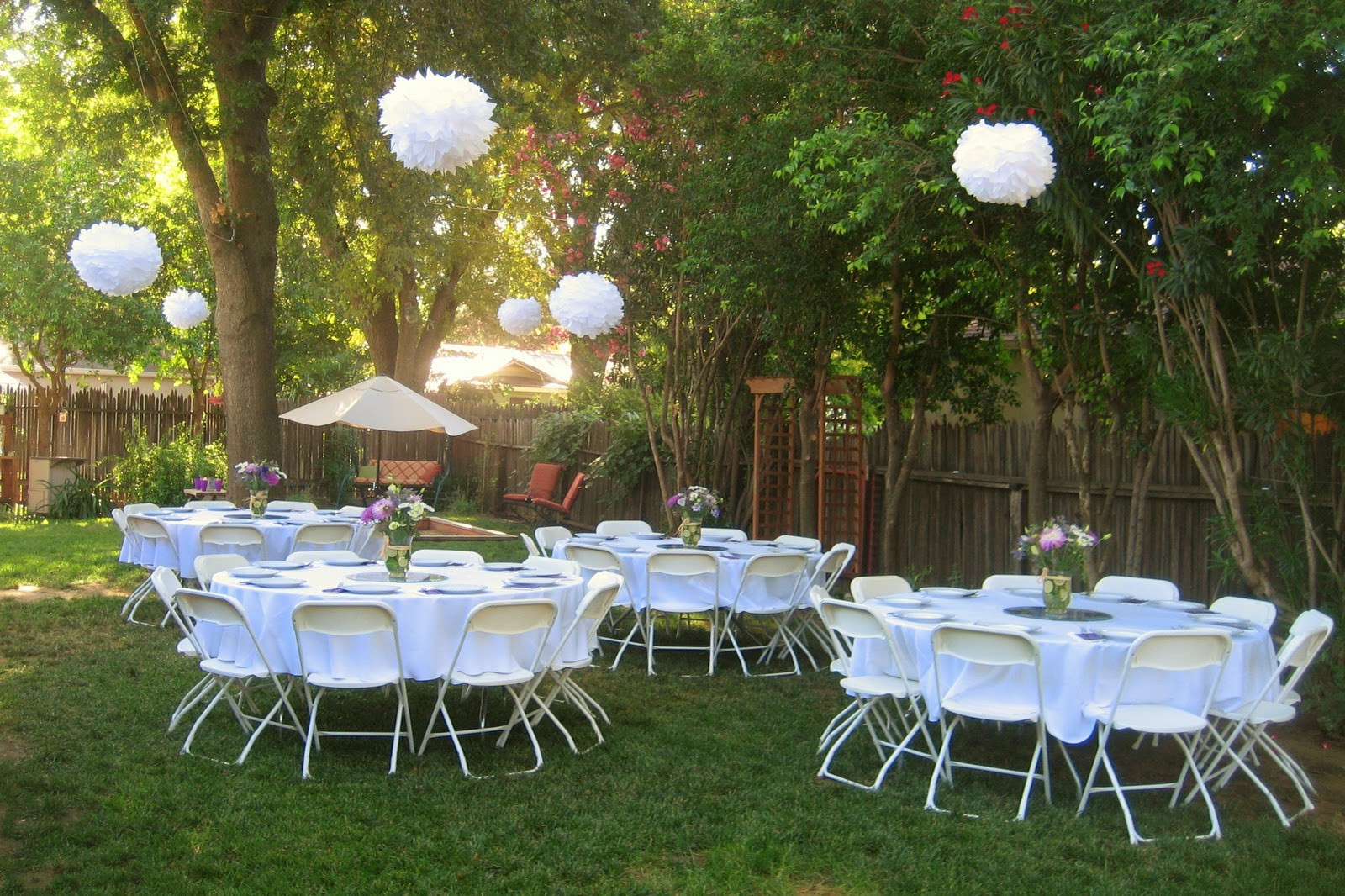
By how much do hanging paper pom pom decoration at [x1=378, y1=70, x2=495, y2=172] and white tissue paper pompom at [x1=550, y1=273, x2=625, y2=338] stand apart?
2.35 m

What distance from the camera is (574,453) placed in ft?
49.5

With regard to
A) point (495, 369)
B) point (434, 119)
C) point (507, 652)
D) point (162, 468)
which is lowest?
point (507, 652)

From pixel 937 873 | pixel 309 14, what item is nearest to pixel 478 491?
pixel 309 14

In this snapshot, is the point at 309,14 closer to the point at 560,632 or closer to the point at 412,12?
the point at 412,12

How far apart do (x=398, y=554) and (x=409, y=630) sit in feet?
2.40

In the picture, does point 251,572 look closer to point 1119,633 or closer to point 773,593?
point 773,593

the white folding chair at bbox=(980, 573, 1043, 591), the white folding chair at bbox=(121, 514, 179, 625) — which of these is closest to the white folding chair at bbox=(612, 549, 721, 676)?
the white folding chair at bbox=(980, 573, 1043, 591)

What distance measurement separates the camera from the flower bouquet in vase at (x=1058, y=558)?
4.98 metres

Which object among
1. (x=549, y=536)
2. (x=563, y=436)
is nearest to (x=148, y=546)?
(x=549, y=536)

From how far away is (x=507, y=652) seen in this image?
5.03 meters

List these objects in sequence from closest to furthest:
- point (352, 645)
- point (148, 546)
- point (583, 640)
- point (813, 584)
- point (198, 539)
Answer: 1. point (352, 645)
2. point (583, 640)
3. point (813, 584)
4. point (198, 539)
5. point (148, 546)

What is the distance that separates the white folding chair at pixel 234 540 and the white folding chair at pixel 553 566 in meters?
2.66

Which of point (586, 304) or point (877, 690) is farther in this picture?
point (586, 304)

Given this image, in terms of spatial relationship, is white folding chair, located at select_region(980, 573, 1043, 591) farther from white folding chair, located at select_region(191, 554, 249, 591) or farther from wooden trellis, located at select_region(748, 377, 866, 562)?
white folding chair, located at select_region(191, 554, 249, 591)
